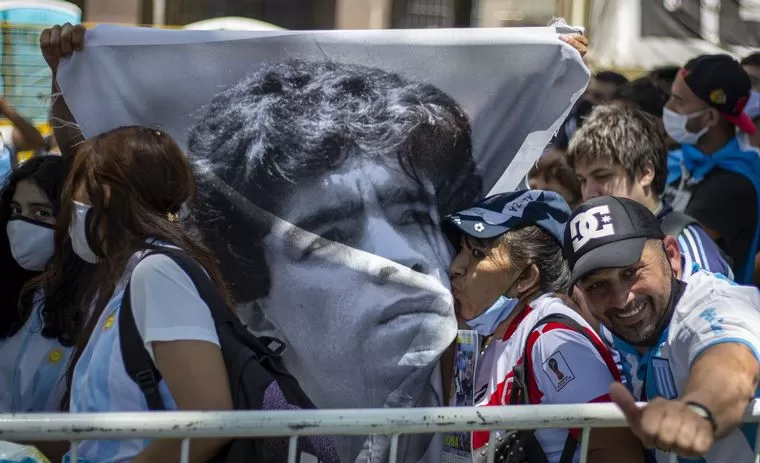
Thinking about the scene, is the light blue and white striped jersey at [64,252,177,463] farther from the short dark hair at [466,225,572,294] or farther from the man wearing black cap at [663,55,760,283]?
the man wearing black cap at [663,55,760,283]

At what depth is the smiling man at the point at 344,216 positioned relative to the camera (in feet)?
10.4

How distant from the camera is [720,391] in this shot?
2.27m

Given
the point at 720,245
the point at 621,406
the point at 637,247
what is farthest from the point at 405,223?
the point at 720,245

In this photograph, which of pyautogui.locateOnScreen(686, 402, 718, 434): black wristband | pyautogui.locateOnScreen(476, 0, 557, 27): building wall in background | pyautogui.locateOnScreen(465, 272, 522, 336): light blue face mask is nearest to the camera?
pyautogui.locateOnScreen(686, 402, 718, 434): black wristband

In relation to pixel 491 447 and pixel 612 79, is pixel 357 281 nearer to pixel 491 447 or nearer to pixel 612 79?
pixel 491 447

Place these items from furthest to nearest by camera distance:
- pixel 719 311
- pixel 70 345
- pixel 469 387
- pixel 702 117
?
pixel 702 117, pixel 70 345, pixel 469 387, pixel 719 311

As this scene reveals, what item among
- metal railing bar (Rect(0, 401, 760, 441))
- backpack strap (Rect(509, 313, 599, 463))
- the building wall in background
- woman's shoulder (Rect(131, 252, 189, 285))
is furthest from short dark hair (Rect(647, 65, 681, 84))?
the building wall in background

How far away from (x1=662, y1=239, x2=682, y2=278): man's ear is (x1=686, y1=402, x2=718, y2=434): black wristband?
2.40 feet

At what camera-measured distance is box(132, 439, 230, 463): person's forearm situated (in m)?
2.43

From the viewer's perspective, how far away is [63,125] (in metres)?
3.57

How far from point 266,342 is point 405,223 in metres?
0.65

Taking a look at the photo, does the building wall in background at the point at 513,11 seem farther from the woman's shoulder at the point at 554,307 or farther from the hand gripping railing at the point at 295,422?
the hand gripping railing at the point at 295,422

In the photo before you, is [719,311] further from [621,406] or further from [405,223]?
[405,223]

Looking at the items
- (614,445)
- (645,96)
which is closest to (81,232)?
(614,445)
